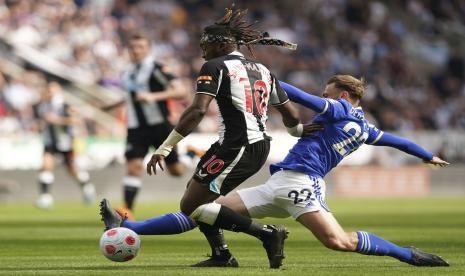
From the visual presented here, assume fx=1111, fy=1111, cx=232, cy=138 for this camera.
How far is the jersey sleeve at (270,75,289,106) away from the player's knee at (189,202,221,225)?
0.96 metres

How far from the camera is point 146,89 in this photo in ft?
52.8

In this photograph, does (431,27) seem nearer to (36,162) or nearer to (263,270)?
(36,162)

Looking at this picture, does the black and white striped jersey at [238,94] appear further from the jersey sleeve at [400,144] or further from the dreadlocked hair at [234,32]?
the jersey sleeve at [400,144]

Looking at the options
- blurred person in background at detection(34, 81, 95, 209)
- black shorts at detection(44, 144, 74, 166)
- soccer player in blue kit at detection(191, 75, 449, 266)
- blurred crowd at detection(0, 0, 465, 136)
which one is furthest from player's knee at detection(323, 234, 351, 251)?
blurred crowd at detection(0, 0, 465, 136)

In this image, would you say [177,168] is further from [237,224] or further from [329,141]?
[237,224]

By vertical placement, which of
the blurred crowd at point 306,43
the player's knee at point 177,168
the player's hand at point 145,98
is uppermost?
the blurred crowd at point 306,43

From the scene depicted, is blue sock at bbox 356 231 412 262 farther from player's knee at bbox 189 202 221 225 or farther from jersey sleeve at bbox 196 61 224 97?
jersey sleeve at bbox 196 61 224 97

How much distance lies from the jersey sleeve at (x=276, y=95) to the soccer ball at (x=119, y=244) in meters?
1.57

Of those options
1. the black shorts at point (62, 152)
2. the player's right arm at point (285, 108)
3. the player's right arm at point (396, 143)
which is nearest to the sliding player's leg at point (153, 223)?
the player's right arm at point (285, 108)

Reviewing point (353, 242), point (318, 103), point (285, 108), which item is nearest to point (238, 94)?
point (285, 108)

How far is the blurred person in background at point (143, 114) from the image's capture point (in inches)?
627

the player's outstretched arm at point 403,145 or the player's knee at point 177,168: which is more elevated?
the player's outstretched arm at point 403,145

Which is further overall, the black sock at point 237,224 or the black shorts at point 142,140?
the black shorts at point 142,140

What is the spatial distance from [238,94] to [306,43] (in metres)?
23.4
